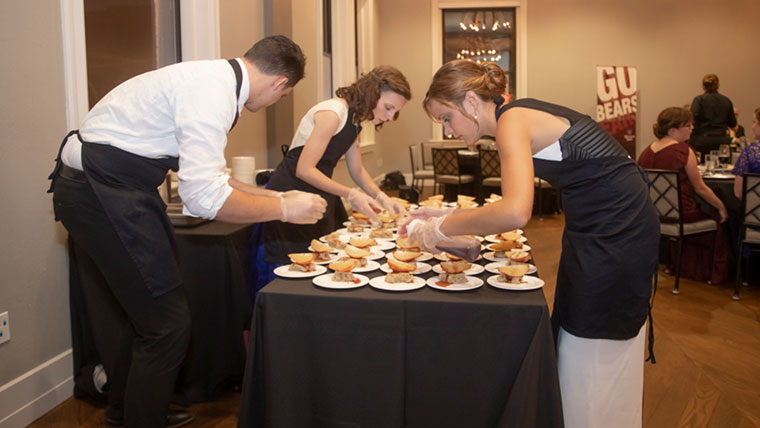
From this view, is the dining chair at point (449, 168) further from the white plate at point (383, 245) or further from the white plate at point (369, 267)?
the white plate at point (369, 267)

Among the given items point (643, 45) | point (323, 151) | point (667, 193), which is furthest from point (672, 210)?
point (643, 45)

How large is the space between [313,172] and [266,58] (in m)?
0.86

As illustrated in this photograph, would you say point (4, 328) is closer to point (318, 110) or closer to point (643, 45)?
point (318, 110)

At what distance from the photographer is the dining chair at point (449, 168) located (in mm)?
7746

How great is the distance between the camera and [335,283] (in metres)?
1.72

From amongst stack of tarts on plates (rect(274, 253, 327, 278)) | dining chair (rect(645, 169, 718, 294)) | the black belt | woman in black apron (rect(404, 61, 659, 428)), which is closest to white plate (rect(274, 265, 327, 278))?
stack of tarts on plates (rect(274, 253, 327, 278))

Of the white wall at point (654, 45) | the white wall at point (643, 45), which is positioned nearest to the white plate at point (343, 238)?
the white wall at point (643, 45)

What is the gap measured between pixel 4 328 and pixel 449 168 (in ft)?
20.4

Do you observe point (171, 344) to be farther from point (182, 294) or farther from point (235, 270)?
point (235, 270)

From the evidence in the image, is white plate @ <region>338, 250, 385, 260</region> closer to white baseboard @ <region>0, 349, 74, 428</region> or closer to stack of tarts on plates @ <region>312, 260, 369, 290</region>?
stack of tarts on plates @ <region>312, 260, 369, 290</region>

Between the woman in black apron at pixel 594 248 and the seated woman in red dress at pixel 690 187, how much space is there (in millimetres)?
2941

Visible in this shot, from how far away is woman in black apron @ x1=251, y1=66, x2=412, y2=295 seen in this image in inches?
99.1

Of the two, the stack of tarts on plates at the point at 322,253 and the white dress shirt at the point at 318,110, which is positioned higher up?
the white dress shirt at the point at 318,110

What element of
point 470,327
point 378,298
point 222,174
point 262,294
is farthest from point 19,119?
point 470,327
